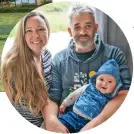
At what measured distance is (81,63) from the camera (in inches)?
46.2

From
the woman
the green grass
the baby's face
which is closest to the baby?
the baby's face

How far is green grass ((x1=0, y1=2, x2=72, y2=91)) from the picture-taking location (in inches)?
45.9

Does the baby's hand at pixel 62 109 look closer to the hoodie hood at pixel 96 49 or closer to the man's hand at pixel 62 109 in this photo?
the man's hand at pixel 62 109

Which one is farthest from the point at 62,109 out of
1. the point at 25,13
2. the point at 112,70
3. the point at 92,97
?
the point at 25,13

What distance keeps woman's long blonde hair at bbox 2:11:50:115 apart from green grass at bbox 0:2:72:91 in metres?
0.05

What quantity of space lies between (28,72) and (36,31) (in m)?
0.16

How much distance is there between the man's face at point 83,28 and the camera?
1.15m

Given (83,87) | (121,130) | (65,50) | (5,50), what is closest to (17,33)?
A: (5,50)

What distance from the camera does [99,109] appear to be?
1166 mm

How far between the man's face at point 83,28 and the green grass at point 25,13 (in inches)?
1.4

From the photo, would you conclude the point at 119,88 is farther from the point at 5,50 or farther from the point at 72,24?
the point at 5,50

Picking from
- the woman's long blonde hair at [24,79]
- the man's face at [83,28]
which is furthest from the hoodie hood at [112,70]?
the woman's long blonde hair at [24,79]

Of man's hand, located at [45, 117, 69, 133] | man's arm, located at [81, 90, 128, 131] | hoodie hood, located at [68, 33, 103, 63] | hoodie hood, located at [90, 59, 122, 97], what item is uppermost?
hoodie hood, located at [68, 33, 103, 63]

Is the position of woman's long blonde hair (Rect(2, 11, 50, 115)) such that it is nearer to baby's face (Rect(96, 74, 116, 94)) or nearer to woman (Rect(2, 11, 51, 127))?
woman (Rect(2, 11, 51, 127))
